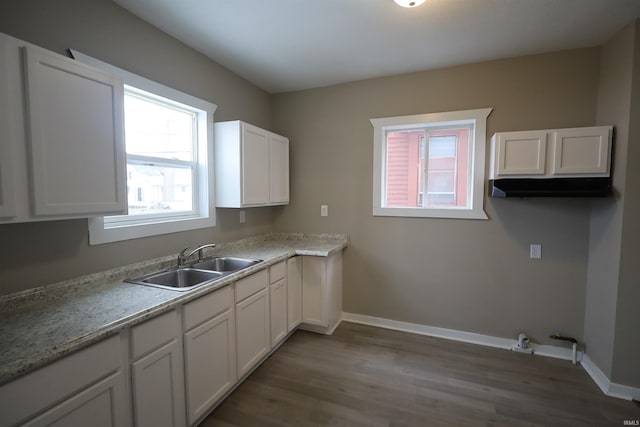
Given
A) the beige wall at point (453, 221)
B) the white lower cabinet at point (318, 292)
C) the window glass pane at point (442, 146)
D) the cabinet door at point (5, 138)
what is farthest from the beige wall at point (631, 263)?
the cabinet door at point (5, 138)

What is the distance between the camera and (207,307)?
177cm

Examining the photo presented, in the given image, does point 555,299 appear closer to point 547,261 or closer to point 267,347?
point 547,261

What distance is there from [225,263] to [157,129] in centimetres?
121

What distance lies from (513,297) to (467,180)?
120cm

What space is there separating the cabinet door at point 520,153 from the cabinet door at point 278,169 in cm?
211

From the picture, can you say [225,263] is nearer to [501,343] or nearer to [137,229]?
[137,229]

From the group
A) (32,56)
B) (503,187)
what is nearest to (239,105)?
(32,56)

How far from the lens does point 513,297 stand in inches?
107

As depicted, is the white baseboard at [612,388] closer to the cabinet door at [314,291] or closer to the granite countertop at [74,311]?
the cabinet door at [314,291]

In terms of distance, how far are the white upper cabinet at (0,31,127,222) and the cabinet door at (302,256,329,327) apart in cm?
175

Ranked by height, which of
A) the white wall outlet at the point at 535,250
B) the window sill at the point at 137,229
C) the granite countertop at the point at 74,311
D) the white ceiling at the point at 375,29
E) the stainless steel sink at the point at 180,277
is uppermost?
the white ceiling at the point at 375,29

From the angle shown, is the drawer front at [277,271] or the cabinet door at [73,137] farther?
the drawer front at [277,271]

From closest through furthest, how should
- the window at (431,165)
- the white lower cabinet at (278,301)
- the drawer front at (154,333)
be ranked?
1. the drawer front at (154,333)
2. the white lower cabinet at (278,301)
3. the window at (431,165)

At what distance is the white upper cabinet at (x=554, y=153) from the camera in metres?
2.15
